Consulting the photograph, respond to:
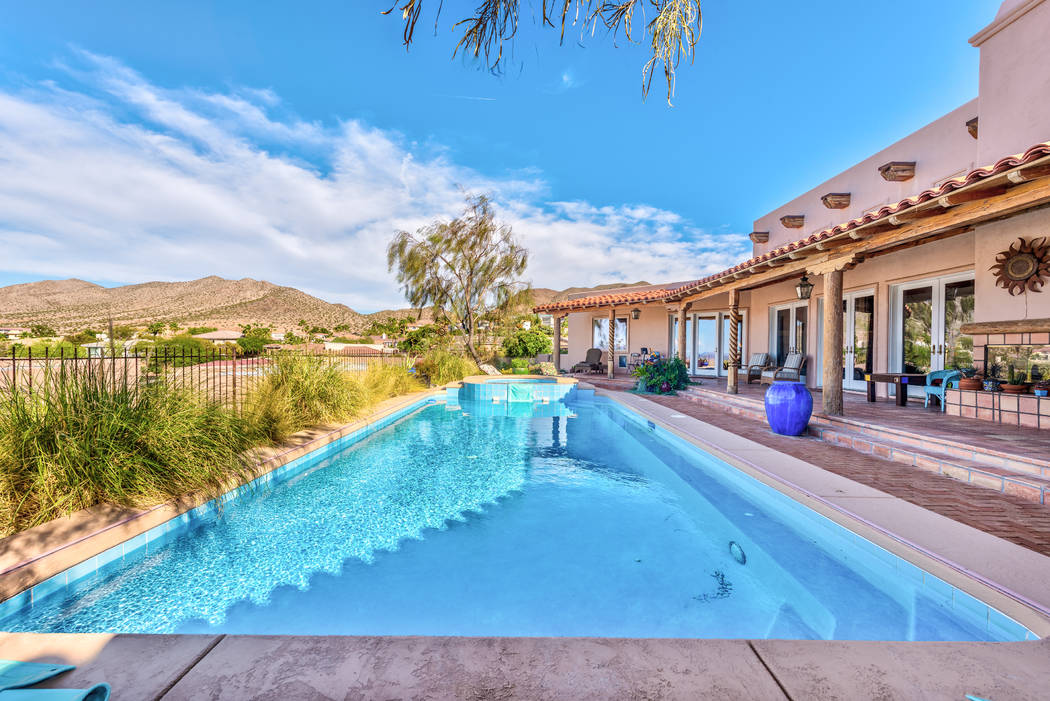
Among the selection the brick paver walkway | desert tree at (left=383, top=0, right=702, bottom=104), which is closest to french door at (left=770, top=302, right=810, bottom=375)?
the brick paver walkway

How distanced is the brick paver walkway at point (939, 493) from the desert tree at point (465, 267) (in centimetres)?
1249

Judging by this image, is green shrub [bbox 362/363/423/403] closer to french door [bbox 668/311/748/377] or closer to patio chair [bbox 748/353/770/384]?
patio chair [bbox 748/353/770/384]

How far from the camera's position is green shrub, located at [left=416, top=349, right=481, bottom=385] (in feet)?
44.3

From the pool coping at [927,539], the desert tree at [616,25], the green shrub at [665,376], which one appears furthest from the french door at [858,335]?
the desert tree at [616,25]

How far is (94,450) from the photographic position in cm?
319

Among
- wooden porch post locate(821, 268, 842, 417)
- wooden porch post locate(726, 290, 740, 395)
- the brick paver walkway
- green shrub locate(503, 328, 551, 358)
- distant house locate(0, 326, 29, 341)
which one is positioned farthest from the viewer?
distant house locate(0, 326, 29, 341)

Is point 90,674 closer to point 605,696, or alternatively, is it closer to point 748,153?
point 605,696

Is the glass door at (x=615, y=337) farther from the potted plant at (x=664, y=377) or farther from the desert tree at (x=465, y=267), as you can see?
the potted plant at (x=664, y=377)

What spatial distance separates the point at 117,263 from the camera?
40.6m

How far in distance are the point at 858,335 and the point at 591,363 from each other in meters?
9.06

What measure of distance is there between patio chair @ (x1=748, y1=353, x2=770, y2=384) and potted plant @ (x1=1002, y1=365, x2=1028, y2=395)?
5603mm

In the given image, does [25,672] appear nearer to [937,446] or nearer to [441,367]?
[937,446]

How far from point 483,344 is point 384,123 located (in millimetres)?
8456

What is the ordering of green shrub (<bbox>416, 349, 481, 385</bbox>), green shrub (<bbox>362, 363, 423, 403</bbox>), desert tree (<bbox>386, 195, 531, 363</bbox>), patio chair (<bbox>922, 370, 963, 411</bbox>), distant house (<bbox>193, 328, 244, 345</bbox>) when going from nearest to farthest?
patio chair (<bbox>922, 370, 963, 411</bbox>) → green shrub (<bbox>362, 363, 423, 403</bbox>) → green shrub (<bbox>416, 349, 481, 385</bbox>) → desert tree (<bbox>386, 195, 531, 363</bbox>) → distant house (<bbox>193, 328, 244, 345</bbox>)
